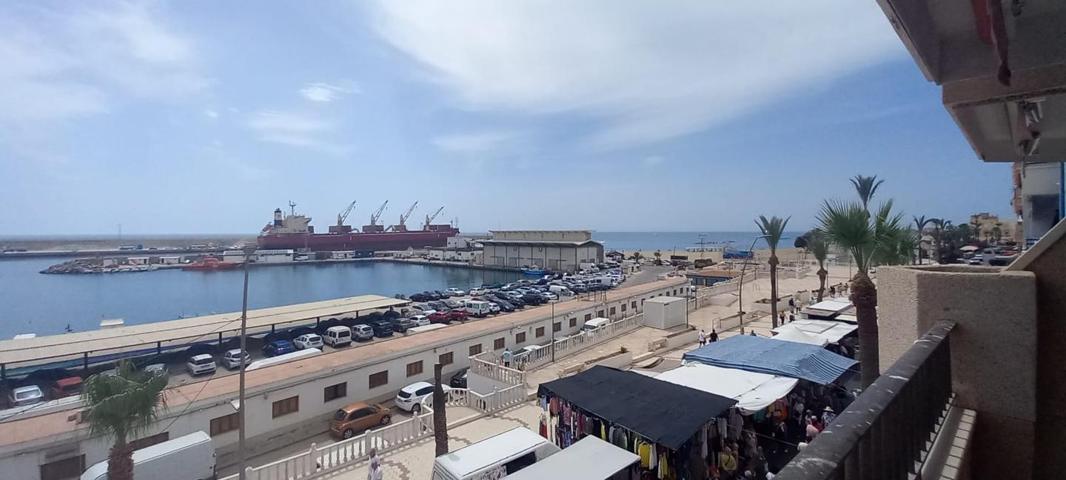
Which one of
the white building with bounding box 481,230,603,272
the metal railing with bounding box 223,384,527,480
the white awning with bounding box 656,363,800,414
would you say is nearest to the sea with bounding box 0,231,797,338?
the white building with bounding box 481,230,603,272

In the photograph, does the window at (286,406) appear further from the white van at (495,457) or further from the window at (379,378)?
the white van at (495,457)

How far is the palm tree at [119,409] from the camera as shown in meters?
9.62

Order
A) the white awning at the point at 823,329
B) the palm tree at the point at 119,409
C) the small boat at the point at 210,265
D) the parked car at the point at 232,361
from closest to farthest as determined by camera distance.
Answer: the palm tree at the point at 119,409
the white awning at the point at 823,329
the parked car at the point at 232,361
the small boat at the point at 210,265

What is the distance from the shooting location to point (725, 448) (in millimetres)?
9273

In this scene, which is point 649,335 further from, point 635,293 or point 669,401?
point 669,401

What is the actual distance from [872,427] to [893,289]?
2578mm

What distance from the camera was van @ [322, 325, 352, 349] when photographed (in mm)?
28953

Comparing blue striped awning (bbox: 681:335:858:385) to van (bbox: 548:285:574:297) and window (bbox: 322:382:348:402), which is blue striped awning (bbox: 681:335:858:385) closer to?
window (bbox: 322:382:348:402)

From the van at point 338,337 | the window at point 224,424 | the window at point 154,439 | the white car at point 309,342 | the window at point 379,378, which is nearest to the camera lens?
the window at point 154,439

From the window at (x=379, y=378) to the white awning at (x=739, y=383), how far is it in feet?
40.9

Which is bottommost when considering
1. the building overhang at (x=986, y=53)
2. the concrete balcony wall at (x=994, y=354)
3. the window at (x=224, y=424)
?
the window at (x=224, y=424)

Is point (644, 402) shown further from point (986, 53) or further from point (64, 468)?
point (64, 468)

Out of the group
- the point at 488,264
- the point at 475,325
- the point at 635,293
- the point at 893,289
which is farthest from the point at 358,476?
the point at 488,264

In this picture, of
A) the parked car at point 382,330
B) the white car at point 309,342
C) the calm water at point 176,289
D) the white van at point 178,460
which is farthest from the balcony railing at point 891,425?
the calm water at point 176,289
